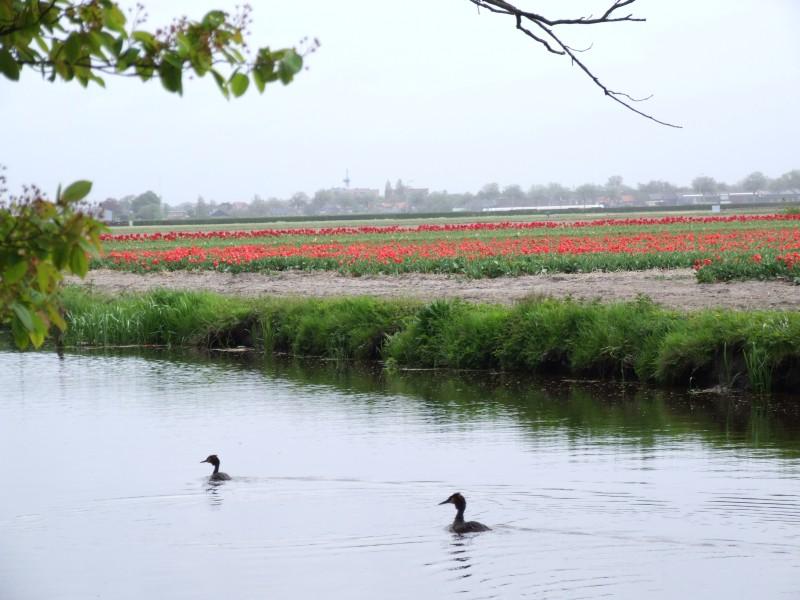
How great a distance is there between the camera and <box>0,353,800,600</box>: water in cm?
834

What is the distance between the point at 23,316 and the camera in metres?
3.51

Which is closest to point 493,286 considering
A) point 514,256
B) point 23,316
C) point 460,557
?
point 514,256

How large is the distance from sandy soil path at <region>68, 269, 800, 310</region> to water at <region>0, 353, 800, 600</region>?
6.87m

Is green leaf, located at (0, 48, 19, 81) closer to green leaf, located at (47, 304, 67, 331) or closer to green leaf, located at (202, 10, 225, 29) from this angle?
green leaf, located at (202, 10, 225, 29)

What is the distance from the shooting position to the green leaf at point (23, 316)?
3.50m

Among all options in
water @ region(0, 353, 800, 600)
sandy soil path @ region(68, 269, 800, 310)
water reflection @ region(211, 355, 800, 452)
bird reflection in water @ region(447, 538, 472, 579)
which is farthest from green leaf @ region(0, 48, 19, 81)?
sandy soil path @ region(68, 269, 800, 310)

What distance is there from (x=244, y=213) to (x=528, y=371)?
562 feet

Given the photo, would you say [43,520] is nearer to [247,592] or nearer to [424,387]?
[247,592]

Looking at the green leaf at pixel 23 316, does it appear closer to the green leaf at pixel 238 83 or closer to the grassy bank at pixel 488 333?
the green leaf at pixel 238 83

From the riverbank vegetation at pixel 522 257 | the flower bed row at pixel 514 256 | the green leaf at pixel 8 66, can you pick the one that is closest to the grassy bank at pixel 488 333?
the riverbank vegetation at pixel 522 257

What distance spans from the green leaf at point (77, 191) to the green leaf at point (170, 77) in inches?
15.5

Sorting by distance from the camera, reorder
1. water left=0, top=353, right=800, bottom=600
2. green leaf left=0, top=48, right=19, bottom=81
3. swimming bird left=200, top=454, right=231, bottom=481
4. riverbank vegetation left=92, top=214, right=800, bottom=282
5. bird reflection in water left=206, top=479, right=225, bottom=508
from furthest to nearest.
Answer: riverbank vegetation left=92, top=214, right=800, bottom=282 < swimming bird left=200, top=454, right=231, bottom=481 < bird reflection in water left=206, top=479, right=225, bottom=508 < water left=0, top=353, right=800, bottom=600 < green leaf left=0, top=48, right=19, bottom=81

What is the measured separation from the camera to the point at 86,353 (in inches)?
886

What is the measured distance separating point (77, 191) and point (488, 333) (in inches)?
609
